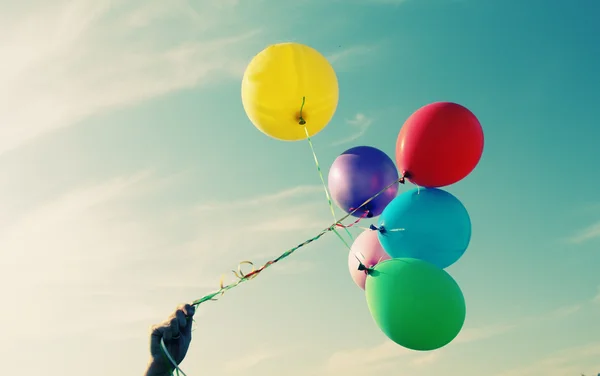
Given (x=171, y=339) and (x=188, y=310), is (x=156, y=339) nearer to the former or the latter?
(x=171, y=339)

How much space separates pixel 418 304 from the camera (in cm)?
461

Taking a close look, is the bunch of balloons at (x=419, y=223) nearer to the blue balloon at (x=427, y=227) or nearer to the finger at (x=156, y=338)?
the blue balloon at (x=427, y=227)

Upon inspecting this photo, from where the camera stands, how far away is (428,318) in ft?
15.1

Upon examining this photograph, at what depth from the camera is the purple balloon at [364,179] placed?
5684mm

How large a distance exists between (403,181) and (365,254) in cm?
102

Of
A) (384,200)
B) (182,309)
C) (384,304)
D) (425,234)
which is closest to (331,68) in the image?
(384,200)

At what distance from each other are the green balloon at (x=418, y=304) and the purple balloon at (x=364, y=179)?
40.2 inches

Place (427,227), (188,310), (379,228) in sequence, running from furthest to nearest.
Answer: (379,228) < (427,227) < (188,310)

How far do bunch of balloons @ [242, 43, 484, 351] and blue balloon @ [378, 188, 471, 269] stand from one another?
0.01 metres

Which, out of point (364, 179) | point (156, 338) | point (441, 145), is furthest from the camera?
point (364, 179)

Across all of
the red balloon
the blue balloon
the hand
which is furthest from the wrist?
the red balloon

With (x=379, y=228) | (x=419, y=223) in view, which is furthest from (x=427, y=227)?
(x=379, y=228)

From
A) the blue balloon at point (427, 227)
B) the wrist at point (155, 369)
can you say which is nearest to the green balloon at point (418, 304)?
the blue balloon at point (427, 227)

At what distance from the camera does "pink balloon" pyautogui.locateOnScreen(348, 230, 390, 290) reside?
574cm
